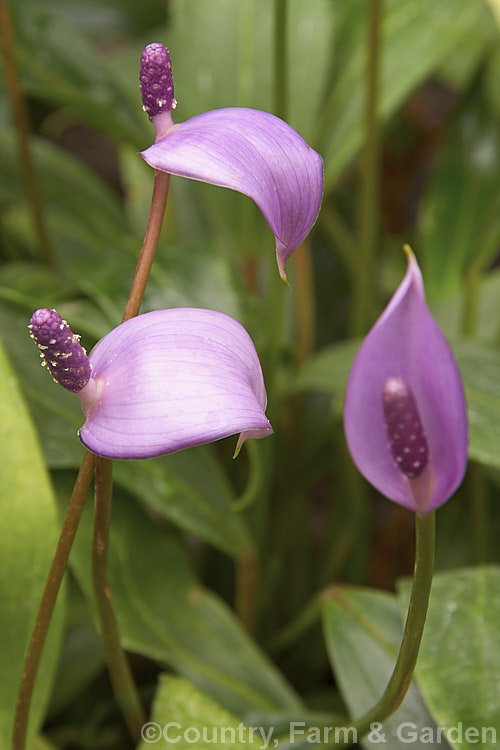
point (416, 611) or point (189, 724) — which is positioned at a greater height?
point (416, 611)

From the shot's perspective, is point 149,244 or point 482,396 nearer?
point 149,244

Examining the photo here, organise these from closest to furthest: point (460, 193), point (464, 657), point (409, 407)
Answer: point (409, 407) < point (464, 657) < point (460, 193)

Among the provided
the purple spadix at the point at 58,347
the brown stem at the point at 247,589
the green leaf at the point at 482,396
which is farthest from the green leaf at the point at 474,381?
the purple spadix at the point at 58,347

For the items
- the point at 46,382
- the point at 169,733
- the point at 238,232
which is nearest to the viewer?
the point at 169,733

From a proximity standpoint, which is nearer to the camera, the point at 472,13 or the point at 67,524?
the point at 67,524

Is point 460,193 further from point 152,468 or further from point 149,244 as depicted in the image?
point 149,244

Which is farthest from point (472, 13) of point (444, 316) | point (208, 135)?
point (208, 135)

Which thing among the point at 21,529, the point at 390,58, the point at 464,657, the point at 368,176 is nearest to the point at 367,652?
Result: the point at 464,657

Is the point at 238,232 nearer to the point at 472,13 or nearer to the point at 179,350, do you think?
the point at 472,13
